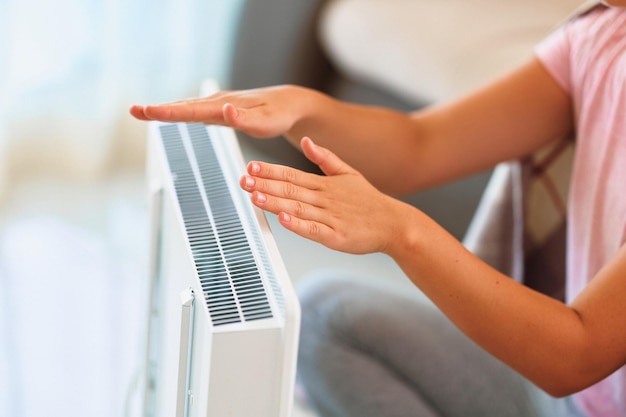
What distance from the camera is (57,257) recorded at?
5.92 feet

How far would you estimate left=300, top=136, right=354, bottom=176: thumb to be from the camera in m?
0.84

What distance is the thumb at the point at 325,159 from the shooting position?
0.84 m

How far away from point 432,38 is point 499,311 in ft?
3.69

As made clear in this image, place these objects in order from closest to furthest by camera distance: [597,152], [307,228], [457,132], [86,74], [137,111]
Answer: [307,228], [137,111], [597,152], [457,132], [86,74]

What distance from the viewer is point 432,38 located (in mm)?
→ 1912

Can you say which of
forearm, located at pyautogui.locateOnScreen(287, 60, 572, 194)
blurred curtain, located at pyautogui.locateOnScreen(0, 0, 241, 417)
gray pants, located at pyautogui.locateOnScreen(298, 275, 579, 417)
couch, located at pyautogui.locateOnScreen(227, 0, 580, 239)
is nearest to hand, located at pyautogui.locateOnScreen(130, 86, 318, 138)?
forearm, located at pyautogui.locateOnScreen(287, 60, 572, 194)

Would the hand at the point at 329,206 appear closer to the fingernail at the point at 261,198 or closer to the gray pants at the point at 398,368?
the fingernail at the point at 261,198

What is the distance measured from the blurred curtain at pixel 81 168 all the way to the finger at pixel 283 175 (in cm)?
75

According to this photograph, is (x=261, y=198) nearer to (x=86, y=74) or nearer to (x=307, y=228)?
(x=307, y=228)

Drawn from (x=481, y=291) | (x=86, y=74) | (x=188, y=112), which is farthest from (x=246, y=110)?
(x=86, y=74)

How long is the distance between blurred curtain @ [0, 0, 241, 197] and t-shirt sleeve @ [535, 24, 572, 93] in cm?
111

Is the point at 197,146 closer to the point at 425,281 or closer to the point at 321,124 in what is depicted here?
the point at 321,124

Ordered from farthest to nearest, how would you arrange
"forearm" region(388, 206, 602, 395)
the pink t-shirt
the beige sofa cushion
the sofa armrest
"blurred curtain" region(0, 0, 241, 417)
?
the sofa armrest → the beige sofa cushion → "blurred curtain" region(0, 0, 241, 417) → the pink t-shirt → "forearm" region(388, 206, 602, 395)

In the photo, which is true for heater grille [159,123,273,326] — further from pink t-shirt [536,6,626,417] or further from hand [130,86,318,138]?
pink t-shirt [536,6,626,417]
